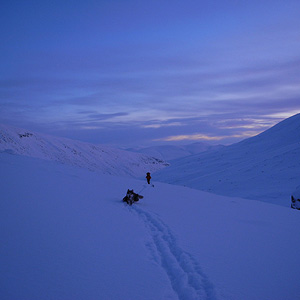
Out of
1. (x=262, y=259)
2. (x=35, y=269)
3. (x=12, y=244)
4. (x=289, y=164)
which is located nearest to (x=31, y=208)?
(x=12, y=244)

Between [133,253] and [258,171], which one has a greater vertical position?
[258,171]

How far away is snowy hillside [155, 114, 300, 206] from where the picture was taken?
2168cm

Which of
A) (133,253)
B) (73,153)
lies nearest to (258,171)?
(133,253)

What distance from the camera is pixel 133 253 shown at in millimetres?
4516

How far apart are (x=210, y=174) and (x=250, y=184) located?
7.19 meters

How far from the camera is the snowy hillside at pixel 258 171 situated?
71.1ft

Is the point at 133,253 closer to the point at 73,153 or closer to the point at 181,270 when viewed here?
the point at 181,270

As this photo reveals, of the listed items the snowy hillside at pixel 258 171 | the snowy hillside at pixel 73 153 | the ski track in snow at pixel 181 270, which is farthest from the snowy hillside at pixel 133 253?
the snowy hillside at pixel 73 153

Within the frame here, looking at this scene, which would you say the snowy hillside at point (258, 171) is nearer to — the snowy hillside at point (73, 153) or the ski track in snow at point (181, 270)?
the ski track in snow at point (181, 270)

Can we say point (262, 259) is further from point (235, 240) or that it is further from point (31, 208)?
point (31, 208)

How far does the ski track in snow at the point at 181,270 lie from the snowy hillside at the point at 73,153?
46276mm

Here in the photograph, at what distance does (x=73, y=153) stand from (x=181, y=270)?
2315 inches

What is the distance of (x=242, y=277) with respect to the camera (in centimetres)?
392

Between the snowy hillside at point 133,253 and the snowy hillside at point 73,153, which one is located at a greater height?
the snowy hillside at point 73,153
